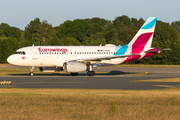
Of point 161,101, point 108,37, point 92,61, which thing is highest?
point 108,37

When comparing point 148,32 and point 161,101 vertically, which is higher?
point 148,32

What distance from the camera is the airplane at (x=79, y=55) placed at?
3672cm

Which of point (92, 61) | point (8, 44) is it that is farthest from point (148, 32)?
point (8, 44)

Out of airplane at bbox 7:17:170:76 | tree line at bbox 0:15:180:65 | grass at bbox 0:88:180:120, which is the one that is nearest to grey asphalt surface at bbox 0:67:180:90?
airplane at bbox 7:17:170:76

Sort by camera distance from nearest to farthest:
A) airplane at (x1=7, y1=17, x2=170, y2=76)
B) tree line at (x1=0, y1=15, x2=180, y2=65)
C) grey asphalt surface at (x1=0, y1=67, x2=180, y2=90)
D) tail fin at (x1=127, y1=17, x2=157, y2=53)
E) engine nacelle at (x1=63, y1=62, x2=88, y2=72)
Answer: grey asphalt surface at (x1=0, y1=67, x2=180, y2=90), engine nacelle at (x1=63, y1=62, x2=88, y2=72), airplane at (x1=7, y1=17, x2=170, y2=76), tail fin at (x1=127, y1=17, x2=157, y2=53), tree line at (x1=0, y1=15, x2=180, y2=65)

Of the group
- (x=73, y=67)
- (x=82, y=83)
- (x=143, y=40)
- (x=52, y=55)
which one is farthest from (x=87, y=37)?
(x=82, y=83)

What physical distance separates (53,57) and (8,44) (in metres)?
56.1

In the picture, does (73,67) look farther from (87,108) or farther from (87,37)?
(87,37)

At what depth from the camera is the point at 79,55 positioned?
39.2m

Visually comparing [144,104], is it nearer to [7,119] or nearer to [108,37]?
[7,119]

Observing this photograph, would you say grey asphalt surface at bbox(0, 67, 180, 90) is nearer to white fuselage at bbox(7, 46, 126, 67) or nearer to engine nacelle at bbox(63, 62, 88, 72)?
engine nacelle at bbox(63, 62, 88, 72)

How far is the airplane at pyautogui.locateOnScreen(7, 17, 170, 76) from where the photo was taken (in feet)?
120

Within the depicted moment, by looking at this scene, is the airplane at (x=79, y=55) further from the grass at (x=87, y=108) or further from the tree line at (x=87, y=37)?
the tree line at (x=87, y=37)

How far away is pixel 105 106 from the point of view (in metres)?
13.8
